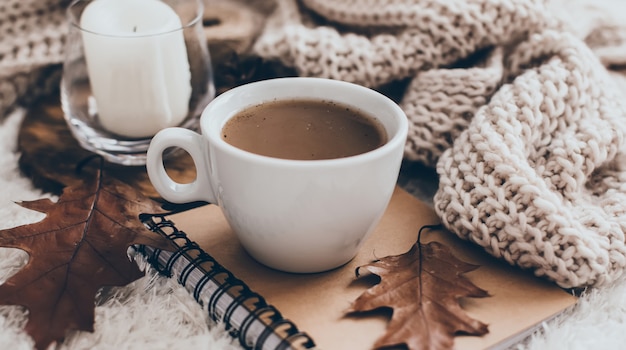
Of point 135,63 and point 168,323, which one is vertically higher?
point 135,63

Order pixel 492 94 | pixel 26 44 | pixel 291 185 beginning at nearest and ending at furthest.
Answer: pixel 291 185 → pixel 492 94 → pixel 26 44

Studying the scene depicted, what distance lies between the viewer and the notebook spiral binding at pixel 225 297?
54 centimetres

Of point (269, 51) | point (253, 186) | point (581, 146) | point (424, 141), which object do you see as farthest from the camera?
point (269, 51)

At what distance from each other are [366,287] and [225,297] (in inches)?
5.4

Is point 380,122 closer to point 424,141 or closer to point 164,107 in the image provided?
point 424,141

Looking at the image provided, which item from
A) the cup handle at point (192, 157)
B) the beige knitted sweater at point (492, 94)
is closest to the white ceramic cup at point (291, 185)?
the cup handle at point (192, 157)

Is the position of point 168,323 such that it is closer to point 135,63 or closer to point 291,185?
point 291,185

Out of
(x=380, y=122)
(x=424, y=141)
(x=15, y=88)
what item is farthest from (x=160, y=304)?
(x=15, y=88)

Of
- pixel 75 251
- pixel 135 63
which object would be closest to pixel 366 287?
pixel 75 251

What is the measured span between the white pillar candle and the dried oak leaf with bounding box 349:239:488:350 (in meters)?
0.36

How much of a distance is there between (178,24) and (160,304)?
14.7 inches

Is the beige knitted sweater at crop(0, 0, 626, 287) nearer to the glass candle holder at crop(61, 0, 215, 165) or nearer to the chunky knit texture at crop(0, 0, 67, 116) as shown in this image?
the chunky knit texture at crop(0, 0, 67, 116)

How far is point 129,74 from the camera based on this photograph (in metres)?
0.77

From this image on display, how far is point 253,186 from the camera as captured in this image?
0.56 m
